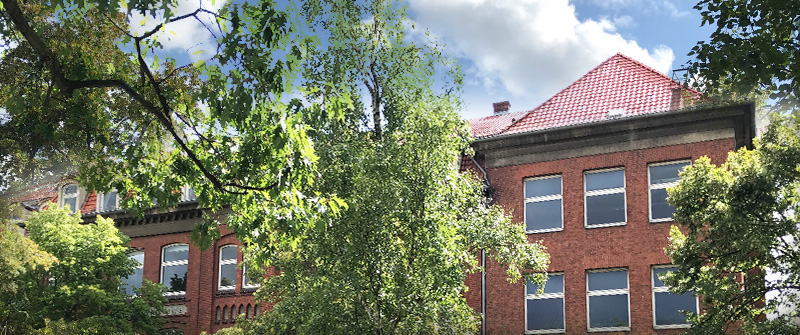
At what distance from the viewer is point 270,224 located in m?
15.0

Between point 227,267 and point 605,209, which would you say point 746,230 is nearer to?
point 605,209

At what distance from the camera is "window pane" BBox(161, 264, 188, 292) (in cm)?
3519

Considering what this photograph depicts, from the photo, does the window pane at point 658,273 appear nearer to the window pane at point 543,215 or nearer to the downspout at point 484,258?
the window pane at point 543,215

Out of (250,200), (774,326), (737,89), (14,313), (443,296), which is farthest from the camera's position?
(14,313)

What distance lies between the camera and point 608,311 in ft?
85.1

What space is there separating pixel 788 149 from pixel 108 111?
12.5m

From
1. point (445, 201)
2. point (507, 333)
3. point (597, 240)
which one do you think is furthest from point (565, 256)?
point (445, 201)

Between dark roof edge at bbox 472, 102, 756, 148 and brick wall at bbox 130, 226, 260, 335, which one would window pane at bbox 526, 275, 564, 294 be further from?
brick wall at bbox 130, 226, 260, 335

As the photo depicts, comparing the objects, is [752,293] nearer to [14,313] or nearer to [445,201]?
[445,201]

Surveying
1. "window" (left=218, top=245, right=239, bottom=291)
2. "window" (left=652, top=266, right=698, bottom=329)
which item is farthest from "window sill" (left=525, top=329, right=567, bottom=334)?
"window" (left=218, top=245, right=239, bottom=291)

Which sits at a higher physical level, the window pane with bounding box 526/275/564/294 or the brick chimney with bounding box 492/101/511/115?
the brick chimney with bounding box 492/101/511/115

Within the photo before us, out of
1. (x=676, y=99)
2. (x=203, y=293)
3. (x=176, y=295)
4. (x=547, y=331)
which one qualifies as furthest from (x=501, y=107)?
(x=176, y=295)

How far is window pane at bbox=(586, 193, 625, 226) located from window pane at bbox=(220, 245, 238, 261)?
13.1 m

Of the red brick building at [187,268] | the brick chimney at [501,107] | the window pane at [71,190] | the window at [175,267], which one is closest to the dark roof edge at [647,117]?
the brick chimney at [501,107]
